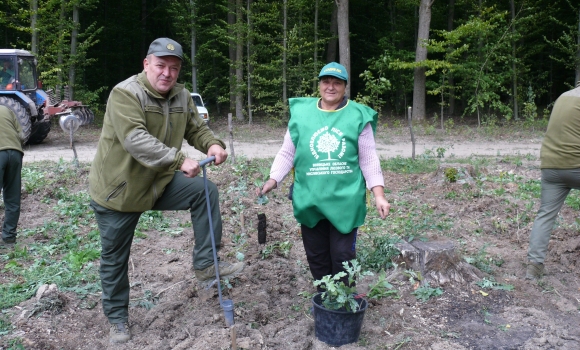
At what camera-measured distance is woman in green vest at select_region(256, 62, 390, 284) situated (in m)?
3.47

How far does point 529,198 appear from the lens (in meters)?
7.31

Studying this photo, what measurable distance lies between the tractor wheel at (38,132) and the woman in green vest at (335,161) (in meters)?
12.5

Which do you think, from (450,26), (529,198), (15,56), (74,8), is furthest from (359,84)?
(529,198)

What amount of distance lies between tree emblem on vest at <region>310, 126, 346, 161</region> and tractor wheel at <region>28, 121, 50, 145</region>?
12.7 meters

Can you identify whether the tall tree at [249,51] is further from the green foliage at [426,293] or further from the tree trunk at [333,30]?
the green foliage at [426,293]

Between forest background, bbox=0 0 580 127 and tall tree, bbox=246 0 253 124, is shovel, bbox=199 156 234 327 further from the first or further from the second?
tall tree, bbox=246 0 253 124

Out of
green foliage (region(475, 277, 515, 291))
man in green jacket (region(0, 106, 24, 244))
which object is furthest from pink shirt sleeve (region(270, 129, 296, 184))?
man in green jacket (region(0, 106, 24, 244))

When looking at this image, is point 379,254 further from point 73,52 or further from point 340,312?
point 73,52

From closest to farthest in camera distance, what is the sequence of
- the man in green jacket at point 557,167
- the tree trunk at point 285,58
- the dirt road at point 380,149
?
the man in green jacket at point 557,167 < the dirt road at point 380,149 < the tree trunk at point 285,58

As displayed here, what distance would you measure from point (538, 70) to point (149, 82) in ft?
74.0

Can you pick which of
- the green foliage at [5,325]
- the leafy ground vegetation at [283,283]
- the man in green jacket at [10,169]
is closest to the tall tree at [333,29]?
the leafy ground vegetation at [283,283]

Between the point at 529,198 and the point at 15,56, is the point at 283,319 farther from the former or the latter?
the point at 15,56

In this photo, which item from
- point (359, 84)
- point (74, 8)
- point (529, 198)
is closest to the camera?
point (529, 198)

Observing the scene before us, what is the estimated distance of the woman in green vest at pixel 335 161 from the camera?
3.47 m
